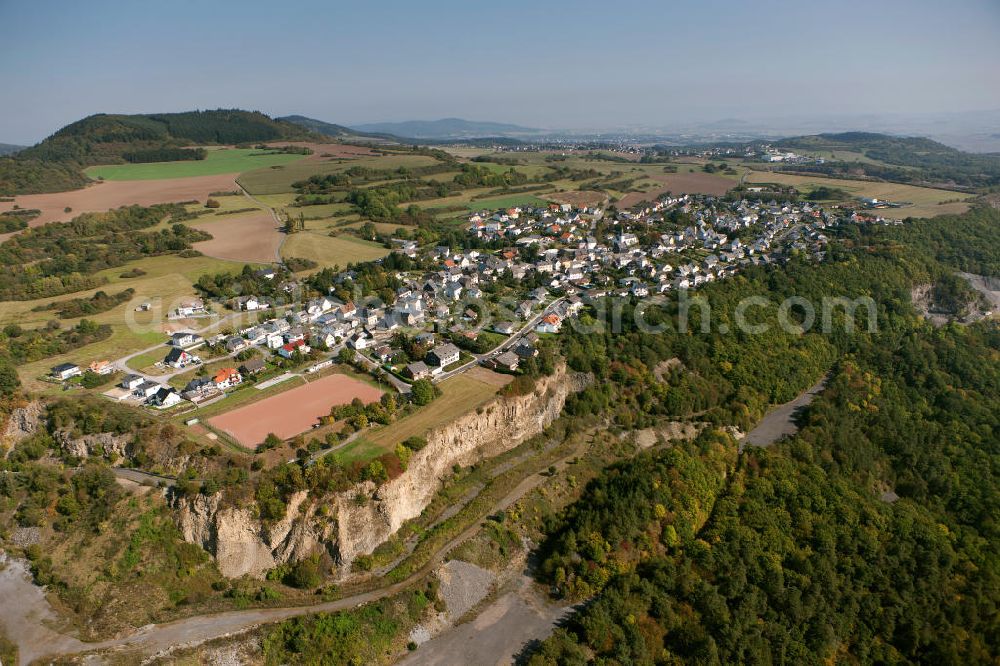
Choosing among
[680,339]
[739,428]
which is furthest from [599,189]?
[739,428]

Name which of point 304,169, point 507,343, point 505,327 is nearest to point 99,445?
point 507,343

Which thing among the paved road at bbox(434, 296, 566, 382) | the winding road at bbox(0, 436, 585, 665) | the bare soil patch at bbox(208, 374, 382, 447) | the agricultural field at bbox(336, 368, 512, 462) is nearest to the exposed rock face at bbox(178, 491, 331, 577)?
the winding road at bbox(0, 436, 585, 665)

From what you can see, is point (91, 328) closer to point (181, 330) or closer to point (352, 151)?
point (181, 330)

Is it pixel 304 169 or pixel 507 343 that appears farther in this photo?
pixel 304 169

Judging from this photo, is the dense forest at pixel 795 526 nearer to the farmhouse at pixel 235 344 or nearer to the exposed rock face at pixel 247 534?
the exposed rock face at pixel 247 534

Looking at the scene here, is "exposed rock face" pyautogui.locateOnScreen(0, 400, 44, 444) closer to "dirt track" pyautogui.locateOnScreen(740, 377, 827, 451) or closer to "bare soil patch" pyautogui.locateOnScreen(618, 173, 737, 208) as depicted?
"dirt track" pyautogui.locateOnScreen(740, 377, 827, 451)

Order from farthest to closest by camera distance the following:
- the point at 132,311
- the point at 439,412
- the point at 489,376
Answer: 1. the point at 132,311
2. the point at 489,376
3. the point at 439,412

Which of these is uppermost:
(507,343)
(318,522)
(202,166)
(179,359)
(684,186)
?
(202,166)

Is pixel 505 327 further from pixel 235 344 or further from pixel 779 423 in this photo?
pixel 779 423
